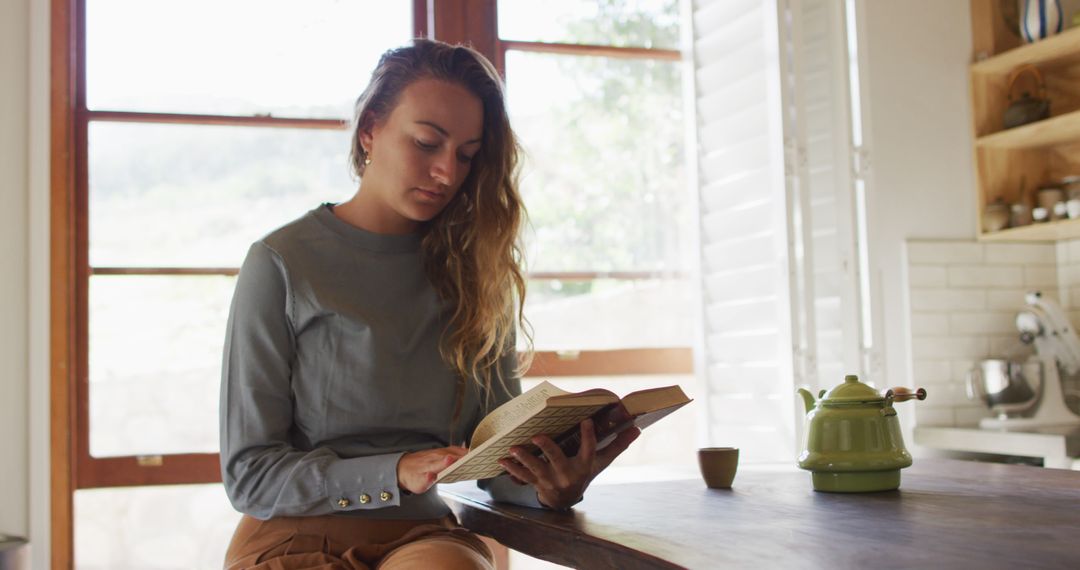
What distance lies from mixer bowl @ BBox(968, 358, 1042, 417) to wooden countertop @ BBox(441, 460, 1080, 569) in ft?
4.58

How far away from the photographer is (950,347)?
3.38 m

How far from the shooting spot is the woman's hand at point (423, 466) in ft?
4.96

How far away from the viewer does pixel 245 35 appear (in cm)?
310

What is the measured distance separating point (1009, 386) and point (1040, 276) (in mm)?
516

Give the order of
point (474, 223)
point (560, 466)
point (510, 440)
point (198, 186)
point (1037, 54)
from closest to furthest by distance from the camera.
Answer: point (510, 440)
point (560, 466)
point (474, 223)
point (198, 186)
point (1037, 54)

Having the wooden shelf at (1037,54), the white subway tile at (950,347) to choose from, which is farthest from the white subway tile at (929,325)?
the wooden shelf at (1037,54)

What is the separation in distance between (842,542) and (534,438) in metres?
0.47

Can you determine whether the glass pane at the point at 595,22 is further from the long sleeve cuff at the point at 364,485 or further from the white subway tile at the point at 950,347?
the long sleeve cuff at the point at 364,485

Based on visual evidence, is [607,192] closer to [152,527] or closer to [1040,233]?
[1040,233]

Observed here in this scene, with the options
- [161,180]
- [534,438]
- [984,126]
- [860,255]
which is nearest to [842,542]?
[534,438]
